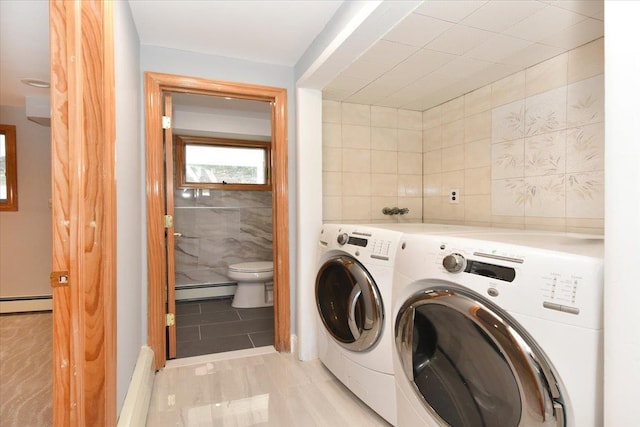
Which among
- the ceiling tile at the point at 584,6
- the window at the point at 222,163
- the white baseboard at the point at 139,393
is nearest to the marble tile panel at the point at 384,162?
the ceiling tile at the point at 584,6

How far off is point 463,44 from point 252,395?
6.90 feet

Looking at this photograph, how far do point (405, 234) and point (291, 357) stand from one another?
136cm

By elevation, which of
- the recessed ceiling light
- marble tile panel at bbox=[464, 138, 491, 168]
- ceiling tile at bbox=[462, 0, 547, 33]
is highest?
the recessed ceiling light

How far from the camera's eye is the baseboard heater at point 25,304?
3.27 m

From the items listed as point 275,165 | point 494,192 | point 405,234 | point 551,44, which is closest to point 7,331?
point 275,165

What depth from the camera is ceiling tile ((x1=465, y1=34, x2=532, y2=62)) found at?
1.57 m

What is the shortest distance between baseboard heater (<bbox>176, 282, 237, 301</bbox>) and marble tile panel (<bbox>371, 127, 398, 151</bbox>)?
7.97 ft

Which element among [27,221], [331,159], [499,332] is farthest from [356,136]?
[27,221]

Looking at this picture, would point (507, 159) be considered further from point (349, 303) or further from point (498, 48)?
point (349, 303)

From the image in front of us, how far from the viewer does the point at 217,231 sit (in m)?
3.93

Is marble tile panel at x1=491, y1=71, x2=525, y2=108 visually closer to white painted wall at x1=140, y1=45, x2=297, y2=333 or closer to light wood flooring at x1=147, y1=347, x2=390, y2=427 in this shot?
white painted wall at x1=140, y1=45, x2=297, y2=333

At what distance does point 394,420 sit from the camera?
1446 mm

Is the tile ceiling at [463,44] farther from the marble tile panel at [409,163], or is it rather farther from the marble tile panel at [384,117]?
the marble tile panel at [409,163]

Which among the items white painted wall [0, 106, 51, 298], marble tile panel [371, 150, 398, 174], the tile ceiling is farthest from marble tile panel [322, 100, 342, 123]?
white painted wall [0, 106, 51, 298]
